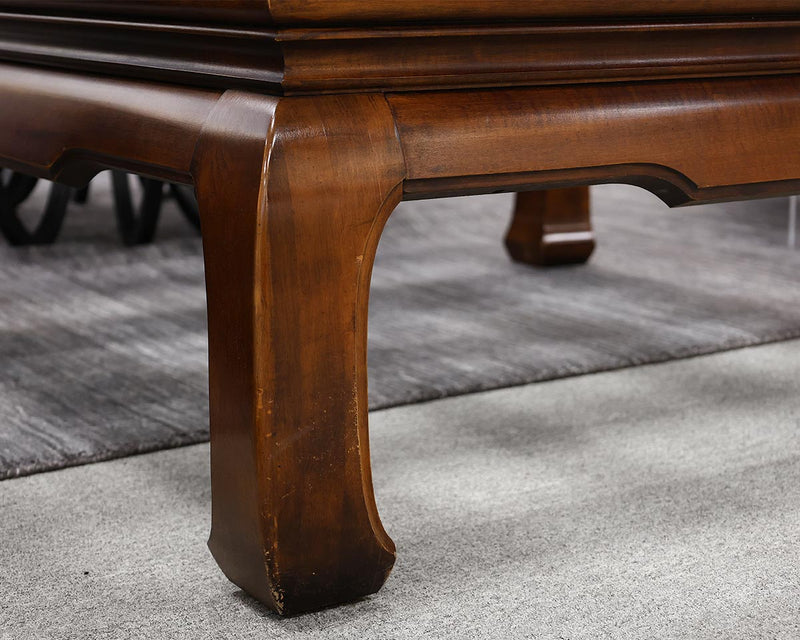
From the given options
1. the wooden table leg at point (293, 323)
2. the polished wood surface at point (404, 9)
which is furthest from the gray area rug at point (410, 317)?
the polished wood surface at point (404, 9)

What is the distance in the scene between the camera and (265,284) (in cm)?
75

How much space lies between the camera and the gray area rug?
4.44ft

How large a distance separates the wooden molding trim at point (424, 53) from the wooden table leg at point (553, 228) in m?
1.23

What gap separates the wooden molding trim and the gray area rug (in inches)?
19.4

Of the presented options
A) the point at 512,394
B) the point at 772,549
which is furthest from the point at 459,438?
the point at 772,549

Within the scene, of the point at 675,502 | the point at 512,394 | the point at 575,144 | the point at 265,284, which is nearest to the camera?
the point at 265,284

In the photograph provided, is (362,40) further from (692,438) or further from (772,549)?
(692,438)

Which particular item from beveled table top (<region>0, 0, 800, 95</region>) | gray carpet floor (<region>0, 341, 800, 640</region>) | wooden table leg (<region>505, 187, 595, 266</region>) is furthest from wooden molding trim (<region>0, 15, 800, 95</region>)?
wooden table leg (<region>505, 187, 595, 266</region>)

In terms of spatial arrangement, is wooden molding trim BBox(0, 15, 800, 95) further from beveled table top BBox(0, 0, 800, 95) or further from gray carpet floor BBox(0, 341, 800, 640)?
gray carpet floor BBox(0, 341, 800, 640)

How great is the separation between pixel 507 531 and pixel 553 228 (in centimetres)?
129

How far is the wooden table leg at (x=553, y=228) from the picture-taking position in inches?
86.4

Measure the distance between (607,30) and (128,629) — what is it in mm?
573

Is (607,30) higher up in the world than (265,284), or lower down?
higher up

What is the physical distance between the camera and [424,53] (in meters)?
0.78
